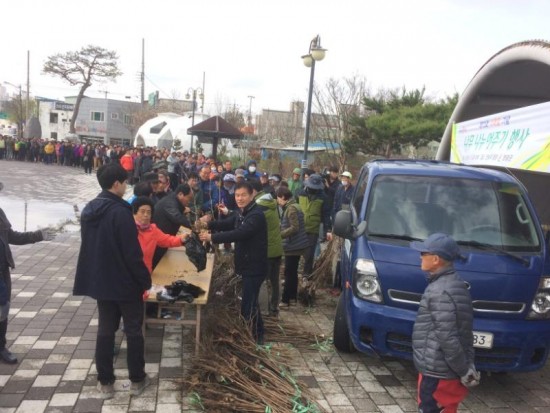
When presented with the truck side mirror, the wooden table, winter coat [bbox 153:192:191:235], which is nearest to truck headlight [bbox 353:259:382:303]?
the truck side mirror

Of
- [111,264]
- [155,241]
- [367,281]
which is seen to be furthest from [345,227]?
[111,264]

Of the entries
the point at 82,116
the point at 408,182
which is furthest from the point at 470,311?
the point at 82,116

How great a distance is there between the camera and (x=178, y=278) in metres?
5.31

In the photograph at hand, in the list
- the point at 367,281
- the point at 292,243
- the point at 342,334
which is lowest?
the point at 342,334

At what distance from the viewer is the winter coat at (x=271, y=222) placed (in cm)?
535

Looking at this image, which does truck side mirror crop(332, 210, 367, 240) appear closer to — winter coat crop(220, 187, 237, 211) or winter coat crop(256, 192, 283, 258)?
winter coat crop(256, 192, 283, 258)

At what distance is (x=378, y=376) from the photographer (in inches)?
186

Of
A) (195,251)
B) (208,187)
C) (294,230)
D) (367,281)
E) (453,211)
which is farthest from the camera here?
(208,187)

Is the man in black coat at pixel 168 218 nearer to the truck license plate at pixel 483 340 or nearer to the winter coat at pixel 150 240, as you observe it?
the winter coat at pixel 150 240

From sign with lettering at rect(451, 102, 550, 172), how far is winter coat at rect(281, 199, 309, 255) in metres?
3.24

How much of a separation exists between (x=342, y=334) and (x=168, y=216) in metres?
2.40

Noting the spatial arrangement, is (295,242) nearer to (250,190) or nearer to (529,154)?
(250,190)

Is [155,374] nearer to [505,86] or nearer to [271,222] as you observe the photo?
[271,222]

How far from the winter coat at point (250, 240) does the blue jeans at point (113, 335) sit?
1184mm
